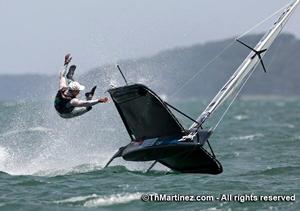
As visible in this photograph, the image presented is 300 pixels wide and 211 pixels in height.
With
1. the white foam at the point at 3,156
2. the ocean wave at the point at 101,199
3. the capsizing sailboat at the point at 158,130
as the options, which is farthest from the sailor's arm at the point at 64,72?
the white foam at the point at 3,156

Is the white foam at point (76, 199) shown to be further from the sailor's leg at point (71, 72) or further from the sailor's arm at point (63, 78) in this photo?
the sailor's leg at point (71, 72)

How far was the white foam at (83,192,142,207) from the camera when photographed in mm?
15339

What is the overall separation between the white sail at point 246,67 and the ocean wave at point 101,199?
2.14 m

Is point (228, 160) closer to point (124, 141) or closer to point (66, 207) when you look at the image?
point (124, 141)

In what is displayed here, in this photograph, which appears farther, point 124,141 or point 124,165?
point 124,141

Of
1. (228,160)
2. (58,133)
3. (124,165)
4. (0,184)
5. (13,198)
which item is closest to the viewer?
(13,198)

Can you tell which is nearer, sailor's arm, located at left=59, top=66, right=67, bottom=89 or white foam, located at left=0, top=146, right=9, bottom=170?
sailor's arm, located at left=59, top=66, right=67, bottom=89

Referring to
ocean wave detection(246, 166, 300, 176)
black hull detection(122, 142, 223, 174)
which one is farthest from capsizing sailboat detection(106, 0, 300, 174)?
ocean wave detection(246, 166, 300, 176)

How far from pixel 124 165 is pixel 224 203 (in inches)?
240

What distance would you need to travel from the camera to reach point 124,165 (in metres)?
21.1

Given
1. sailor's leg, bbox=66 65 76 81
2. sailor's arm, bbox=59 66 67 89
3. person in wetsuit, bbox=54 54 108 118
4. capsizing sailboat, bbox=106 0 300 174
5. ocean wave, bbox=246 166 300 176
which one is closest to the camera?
capsizing sailboat, bbox=106 0 300 174

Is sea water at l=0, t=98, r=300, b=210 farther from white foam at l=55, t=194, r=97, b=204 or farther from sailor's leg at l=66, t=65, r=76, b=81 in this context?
sailor's leg at l=66, t=65, r=76, b=81

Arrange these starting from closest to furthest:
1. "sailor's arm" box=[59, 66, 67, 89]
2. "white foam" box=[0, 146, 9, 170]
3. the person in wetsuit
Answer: the person in wetsuit
"sailor's arm" box=[59, 66, 67, 89]
"white foam" box=[0, 146, 9, 170]

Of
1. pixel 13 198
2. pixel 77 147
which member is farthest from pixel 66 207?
pixel 77 147
